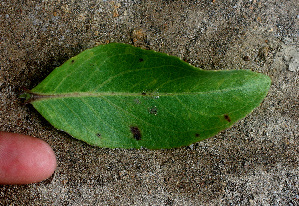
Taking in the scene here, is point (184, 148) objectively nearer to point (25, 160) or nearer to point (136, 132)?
point (136, 132)

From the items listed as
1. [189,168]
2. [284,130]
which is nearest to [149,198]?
→ [189,168]

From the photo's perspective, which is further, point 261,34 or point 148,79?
point 261,34

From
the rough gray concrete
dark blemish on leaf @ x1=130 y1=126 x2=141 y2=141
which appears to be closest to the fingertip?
the rough gray concrete

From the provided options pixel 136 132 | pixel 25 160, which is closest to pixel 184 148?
pixel 136 132

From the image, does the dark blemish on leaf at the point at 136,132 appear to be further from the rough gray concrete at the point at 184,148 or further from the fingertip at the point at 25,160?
the fingertip at the point at 25,160

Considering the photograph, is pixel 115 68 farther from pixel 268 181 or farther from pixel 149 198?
pixel 268 181

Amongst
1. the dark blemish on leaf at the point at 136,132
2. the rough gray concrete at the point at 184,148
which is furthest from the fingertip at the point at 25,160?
the dark blemish on leaf at the point at 136,132

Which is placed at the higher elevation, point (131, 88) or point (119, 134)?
point (131, 88)
